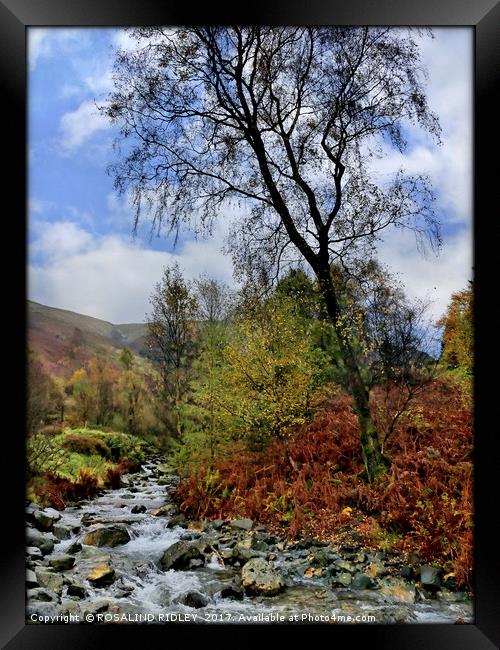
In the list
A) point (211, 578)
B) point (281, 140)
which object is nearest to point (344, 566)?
point (211, 578)

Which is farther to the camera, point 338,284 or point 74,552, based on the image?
point 338,284

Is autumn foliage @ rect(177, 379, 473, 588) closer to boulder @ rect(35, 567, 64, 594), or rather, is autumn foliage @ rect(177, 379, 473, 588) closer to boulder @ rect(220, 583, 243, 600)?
boulder @ rect(220, 583, 243, 600)

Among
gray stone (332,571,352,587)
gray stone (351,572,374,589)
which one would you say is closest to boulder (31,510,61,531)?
gray stone (332,571,352,587)

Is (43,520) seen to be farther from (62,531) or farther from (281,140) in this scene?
(281,140)

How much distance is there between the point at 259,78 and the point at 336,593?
3.36 m

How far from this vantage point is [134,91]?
11.3ft

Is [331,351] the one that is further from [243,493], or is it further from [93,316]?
[93,316]

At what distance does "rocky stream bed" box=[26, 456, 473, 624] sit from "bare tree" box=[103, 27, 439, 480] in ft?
2.25

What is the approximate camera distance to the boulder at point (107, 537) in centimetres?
336

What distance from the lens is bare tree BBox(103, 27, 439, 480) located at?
135 inches
